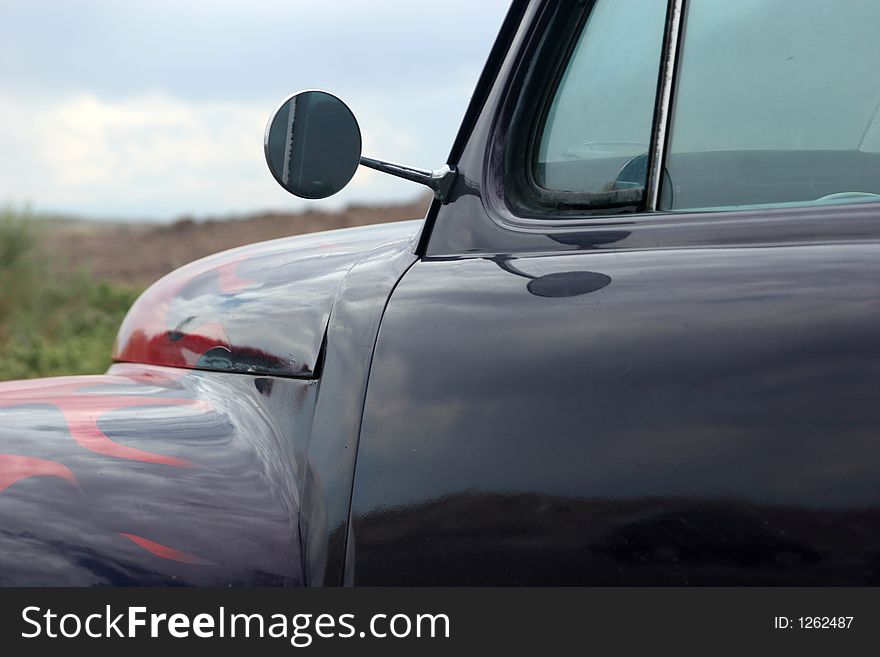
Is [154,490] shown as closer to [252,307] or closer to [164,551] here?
[164,551]

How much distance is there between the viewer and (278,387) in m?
1.97

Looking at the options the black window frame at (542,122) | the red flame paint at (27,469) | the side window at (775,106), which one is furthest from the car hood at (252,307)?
the side window at (775,106)

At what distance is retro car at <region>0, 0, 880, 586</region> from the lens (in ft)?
4.35

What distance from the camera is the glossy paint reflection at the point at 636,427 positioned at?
4.20ft

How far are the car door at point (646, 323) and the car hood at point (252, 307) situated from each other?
0.99ft

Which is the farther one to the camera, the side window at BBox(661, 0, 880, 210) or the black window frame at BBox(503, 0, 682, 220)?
the black window frame at BBox(503, 0, 682, 220)

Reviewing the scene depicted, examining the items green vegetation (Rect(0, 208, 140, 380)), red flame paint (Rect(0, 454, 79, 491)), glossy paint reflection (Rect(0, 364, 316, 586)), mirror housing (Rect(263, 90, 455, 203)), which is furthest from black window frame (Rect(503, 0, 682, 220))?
green vegetation (Rect(0, 208, 140, 380))

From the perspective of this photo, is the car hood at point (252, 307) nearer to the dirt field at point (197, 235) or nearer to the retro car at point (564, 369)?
the retro car at point (564, 369)

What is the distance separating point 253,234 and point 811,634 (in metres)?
28.8

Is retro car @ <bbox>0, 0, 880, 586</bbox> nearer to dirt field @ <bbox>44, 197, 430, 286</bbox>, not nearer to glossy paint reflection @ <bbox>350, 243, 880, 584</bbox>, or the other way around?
glossy paint reflection @ <bbox>350, 243, 880, 584</bbox>

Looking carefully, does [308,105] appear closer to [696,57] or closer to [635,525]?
[696,57]

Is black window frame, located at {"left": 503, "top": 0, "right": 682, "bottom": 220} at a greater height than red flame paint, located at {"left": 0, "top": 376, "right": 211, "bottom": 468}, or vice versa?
black window frame, located at {"left": 503, "top": 0, "right": 682, "bottom": 220}

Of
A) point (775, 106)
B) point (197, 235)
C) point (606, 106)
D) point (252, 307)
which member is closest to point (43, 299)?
point (252, 307)

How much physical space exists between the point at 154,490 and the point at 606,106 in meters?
0.95
